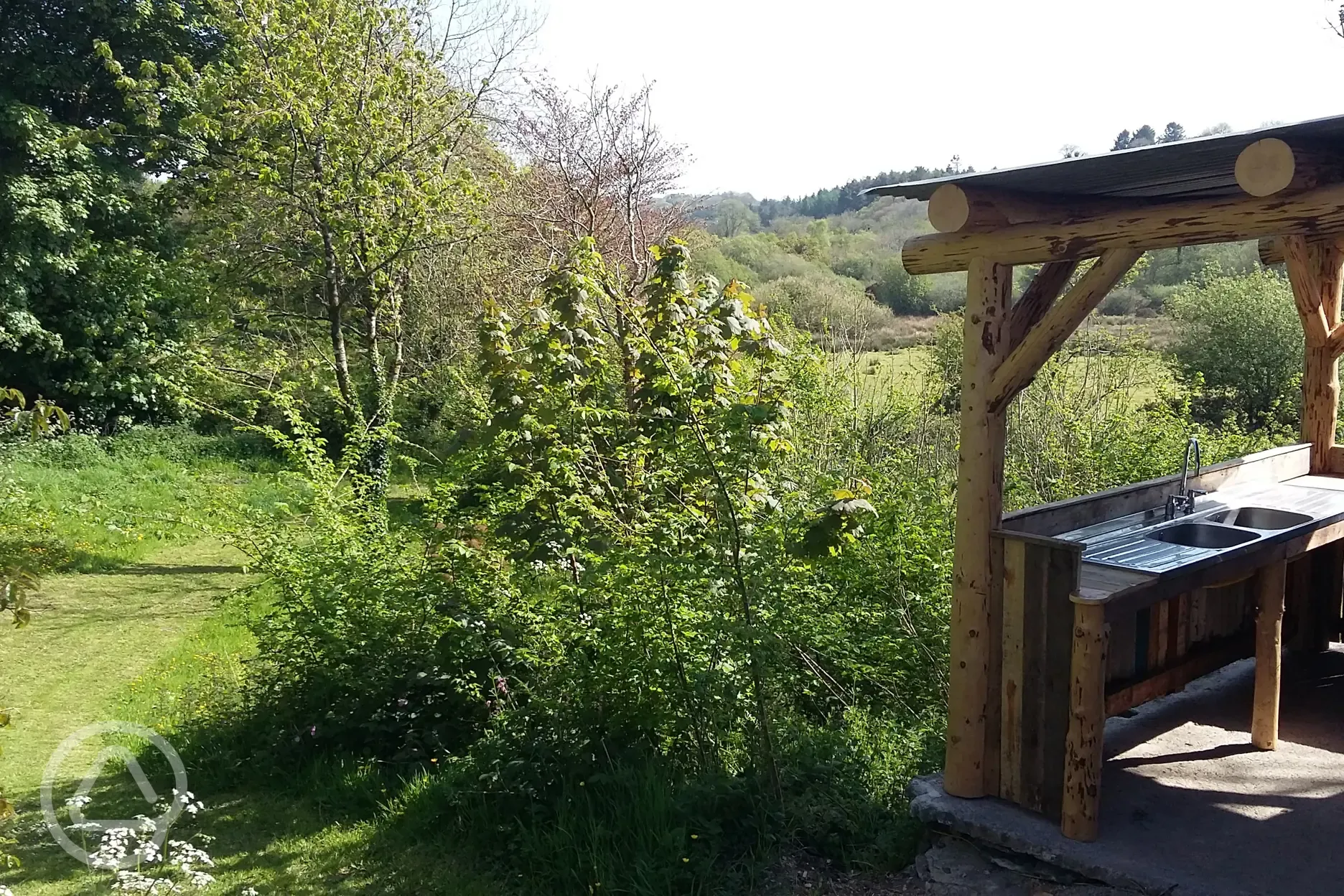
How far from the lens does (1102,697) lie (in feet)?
11.0

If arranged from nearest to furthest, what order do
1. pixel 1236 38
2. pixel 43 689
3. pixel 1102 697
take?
pixel 1102 697
pixel 43 689
pixel 1236 38

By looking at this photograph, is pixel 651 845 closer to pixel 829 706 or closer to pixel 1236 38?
pixel 829 706

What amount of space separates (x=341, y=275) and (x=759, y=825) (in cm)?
846

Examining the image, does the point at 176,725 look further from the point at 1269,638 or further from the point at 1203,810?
the point at 1269,638

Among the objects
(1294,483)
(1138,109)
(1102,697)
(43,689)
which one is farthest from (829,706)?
(1138,109)

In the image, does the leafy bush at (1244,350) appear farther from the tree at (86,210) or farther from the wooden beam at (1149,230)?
the tree at (86,210)

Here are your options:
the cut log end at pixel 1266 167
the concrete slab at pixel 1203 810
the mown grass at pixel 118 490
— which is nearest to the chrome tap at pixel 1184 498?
the concrete slab at pixel 1203 810

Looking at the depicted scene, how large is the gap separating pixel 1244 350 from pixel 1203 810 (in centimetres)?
1068

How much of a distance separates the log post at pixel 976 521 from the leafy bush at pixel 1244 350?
382 inches

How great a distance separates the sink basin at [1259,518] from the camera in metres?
4.51

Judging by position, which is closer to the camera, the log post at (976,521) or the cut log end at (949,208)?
the cut log end at (949,208)

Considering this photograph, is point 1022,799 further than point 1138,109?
No

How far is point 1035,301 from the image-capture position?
11.6 ft

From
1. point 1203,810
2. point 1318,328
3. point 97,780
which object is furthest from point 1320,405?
point 97,780
